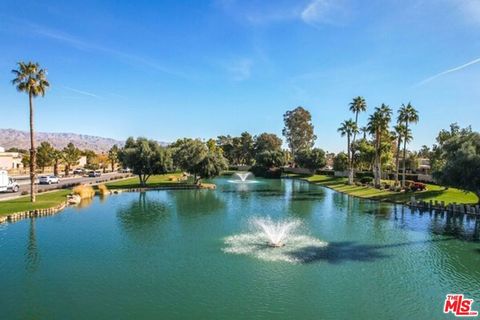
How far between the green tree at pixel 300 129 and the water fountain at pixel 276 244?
367 ft

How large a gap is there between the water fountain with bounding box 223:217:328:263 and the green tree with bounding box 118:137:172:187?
3438 centimetres

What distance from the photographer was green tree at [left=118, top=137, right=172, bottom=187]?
64000mm

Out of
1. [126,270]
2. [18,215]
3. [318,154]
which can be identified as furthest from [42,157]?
[126,270]

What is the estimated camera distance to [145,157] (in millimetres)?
63938

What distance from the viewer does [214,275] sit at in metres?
21.2

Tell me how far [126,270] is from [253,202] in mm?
32400

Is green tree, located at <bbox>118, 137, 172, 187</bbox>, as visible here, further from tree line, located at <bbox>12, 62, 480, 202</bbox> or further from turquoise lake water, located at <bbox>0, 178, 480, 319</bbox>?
turquoise lake water, located at <bbox>0, 178, 480, 319</bbox>

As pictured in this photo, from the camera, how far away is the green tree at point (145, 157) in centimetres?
6400

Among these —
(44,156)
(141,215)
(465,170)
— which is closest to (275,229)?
(141,215)

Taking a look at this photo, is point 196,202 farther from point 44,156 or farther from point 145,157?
point 44,156

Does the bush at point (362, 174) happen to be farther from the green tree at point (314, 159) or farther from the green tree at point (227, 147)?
the green tree at point (227, 147)

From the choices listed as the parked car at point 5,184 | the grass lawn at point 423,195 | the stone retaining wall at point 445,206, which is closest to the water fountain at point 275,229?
the stone retaining wall at point 445,206

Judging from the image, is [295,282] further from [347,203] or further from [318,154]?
Answer: [318,154]

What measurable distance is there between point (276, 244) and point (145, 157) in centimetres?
4155
